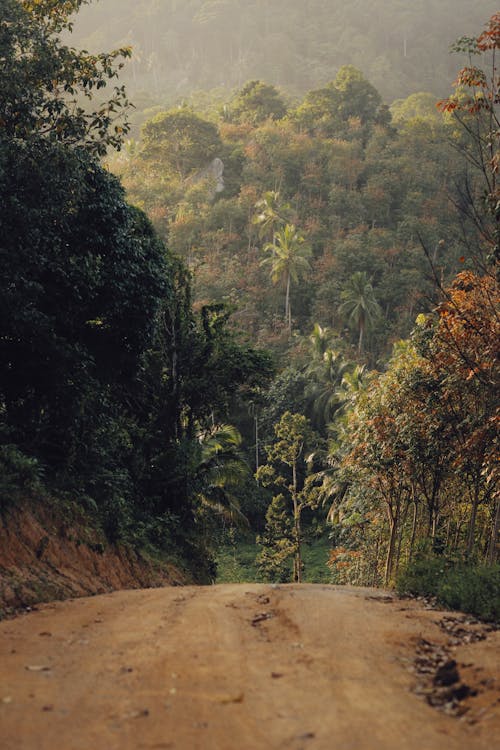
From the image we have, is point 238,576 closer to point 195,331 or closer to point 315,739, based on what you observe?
point 195,331

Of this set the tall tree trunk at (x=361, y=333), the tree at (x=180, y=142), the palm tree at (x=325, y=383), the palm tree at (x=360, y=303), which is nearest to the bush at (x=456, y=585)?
the palm tree at (x=325, y=383)

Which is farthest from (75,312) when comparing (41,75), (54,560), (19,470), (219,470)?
(219,470)

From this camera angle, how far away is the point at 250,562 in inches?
1578

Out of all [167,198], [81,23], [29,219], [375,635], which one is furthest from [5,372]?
[81,23]

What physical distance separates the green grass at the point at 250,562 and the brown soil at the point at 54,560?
23346 mm

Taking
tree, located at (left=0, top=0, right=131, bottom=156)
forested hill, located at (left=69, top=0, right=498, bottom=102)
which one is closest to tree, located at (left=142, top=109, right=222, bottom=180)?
tree, located at (left=0, top=0, right=131, bottom=156)

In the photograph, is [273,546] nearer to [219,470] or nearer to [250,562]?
[250,562]

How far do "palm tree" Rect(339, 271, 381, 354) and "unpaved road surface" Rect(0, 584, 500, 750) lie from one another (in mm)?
44280

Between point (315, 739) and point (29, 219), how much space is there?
31.0 ft

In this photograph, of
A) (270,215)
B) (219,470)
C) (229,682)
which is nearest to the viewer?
(229,682)

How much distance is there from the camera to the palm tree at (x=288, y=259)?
5306cm

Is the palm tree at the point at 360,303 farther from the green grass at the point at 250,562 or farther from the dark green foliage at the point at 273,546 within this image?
the dark green foliage at the point at 273,546

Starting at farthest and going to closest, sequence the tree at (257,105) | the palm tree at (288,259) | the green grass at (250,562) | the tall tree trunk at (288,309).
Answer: the tree at (257,105)
the tall tree trunk at (288,309)
the palm tree at (288,259)
the green grass at (250,562)

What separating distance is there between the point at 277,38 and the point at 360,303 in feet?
330
